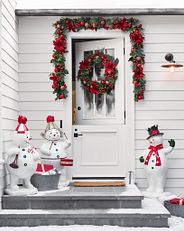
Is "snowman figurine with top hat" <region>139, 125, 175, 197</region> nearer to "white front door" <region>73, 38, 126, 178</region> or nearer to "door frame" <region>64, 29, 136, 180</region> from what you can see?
"door frame" <region>64, 29, 136, 180</region>

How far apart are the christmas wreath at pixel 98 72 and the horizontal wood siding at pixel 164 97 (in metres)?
0.55

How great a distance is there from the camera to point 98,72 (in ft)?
26.2

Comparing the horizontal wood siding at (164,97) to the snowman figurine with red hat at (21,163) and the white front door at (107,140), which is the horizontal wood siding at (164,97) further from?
the snowman figurine with red hat at (21,163)

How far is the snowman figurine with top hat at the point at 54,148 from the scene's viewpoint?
7.07m

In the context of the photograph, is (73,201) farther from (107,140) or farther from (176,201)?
(107,140)

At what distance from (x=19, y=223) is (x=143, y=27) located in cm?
365

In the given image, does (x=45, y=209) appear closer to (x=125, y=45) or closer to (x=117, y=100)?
(x=117, y=100)

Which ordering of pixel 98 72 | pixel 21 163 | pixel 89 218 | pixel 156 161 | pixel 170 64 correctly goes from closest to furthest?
pixel 89 218, pixel 21 163, pixel 156 161, pixel 170 64, pixel 98 72

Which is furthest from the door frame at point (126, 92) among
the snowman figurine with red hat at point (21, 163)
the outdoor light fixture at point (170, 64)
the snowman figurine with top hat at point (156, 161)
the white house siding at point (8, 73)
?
the snowman figurine with red hat at point (21, 163)

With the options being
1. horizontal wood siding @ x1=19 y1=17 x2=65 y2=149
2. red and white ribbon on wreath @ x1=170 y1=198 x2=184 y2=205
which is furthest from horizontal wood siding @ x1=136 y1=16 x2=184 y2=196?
horizontal wood siding @ x1=19 y1=17 x2=65 y2=149

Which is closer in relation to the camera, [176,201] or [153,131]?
[176,201]

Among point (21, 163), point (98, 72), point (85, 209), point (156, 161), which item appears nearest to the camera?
point (85, 209)

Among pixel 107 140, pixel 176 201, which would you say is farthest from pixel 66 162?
pixel 176 201

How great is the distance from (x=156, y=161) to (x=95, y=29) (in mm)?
2224
